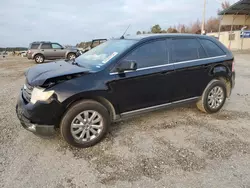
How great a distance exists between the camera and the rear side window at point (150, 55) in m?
3.43

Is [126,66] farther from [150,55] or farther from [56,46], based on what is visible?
[56,46]

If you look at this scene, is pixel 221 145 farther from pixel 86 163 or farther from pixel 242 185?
pixel 86 163

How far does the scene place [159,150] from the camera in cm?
304

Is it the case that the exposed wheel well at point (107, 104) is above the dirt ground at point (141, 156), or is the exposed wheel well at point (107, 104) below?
above

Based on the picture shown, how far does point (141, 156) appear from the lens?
2.90 metres

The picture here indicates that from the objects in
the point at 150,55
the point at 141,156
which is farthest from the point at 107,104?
the point at 150,55

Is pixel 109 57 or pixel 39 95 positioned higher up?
pixel 109 57

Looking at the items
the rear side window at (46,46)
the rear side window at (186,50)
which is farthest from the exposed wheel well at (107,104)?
the rear side window at (46,46)

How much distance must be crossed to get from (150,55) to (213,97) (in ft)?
6.00

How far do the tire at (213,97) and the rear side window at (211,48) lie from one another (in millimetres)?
590

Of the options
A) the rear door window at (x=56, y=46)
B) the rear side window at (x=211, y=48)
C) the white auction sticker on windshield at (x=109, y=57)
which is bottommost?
the white auction sticker on windshield at (x=109, y=57)

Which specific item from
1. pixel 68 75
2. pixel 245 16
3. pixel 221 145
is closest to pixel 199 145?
pixel 221 145

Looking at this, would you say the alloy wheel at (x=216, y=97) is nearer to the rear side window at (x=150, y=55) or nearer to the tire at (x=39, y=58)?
the rear side window at (x=150, y=55)

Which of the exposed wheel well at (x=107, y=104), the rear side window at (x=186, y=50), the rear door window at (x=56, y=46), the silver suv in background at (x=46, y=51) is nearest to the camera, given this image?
the exposed wheel well at (x=107, y=104)
